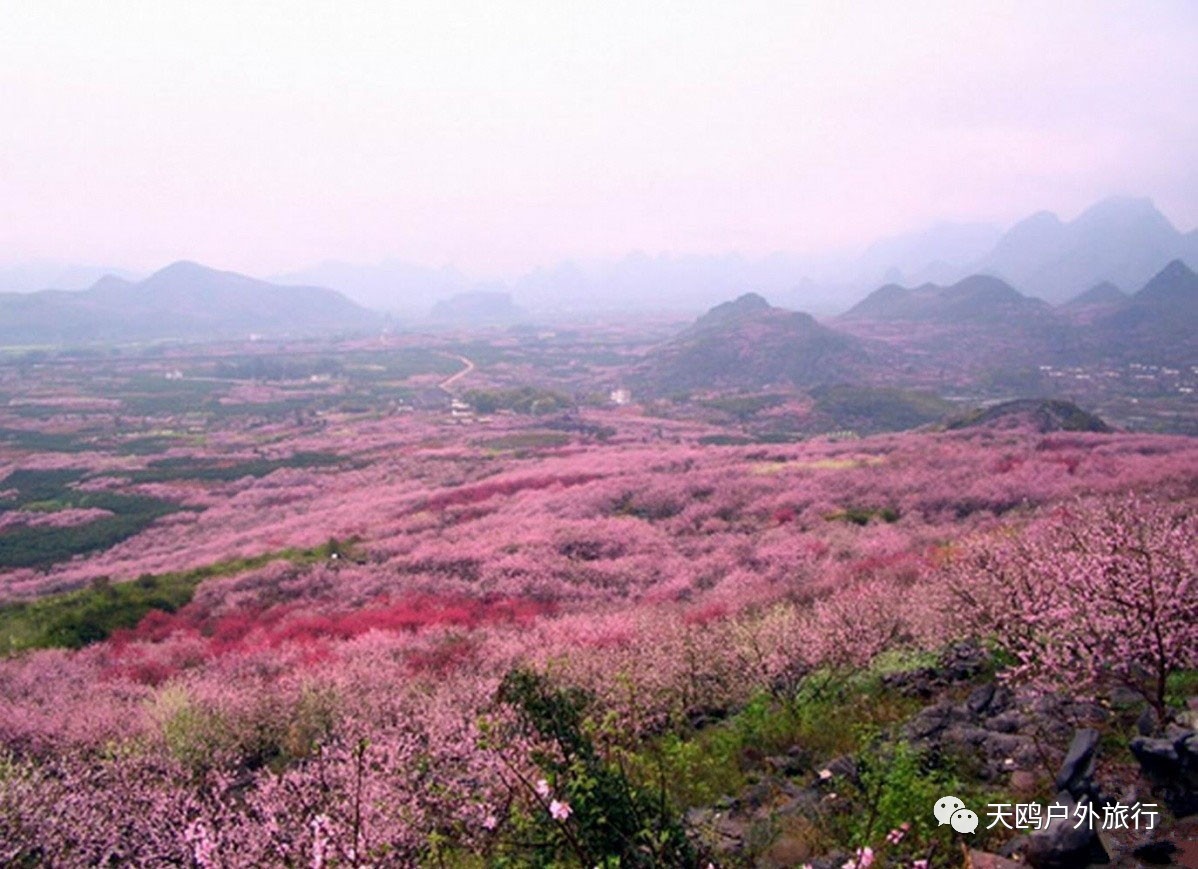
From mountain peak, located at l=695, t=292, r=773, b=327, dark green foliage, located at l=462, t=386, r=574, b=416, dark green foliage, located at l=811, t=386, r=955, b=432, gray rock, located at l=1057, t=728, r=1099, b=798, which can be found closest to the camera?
gray rock, located at l=1057, t=728, r=1099, b=798

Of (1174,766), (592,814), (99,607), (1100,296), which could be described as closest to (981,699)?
(1174,766)

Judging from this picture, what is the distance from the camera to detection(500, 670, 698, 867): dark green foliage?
5.52 m

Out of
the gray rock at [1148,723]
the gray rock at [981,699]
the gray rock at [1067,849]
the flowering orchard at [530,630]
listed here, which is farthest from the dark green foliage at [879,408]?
the gray rock at [1067,849]

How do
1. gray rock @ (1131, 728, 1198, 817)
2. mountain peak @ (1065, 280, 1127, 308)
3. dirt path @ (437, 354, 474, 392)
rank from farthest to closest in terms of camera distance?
mountain peak @ (1065, 280, 1127, 308), dirt path @ (437, 354, 474, 392), gray rock @ (1131, 728, 1198, 817)

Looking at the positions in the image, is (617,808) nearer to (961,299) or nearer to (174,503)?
(174,503)

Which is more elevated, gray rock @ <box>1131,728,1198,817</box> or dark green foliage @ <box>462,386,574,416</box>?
gray rock @ <box>1131,728,1198,817</box>

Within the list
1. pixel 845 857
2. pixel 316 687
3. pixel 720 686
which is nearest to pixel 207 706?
pixel 316 687

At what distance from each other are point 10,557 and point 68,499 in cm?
1372

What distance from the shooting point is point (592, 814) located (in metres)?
5.63

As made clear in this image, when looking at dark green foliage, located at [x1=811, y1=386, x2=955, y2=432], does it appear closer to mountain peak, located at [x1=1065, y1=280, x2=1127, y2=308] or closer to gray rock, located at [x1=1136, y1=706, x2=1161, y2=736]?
gray rock, located at [x1=1136, y1=706, x2=1161, y2=736]

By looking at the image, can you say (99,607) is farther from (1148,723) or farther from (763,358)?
(763,358)

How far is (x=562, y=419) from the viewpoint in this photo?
84.2m

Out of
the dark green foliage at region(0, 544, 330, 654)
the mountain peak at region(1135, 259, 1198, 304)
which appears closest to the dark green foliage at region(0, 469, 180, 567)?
the dark green foliage at region(0, 544, 330, 654)

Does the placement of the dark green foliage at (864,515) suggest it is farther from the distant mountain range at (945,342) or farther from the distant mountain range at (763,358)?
the distant mountain range at (763,358)
